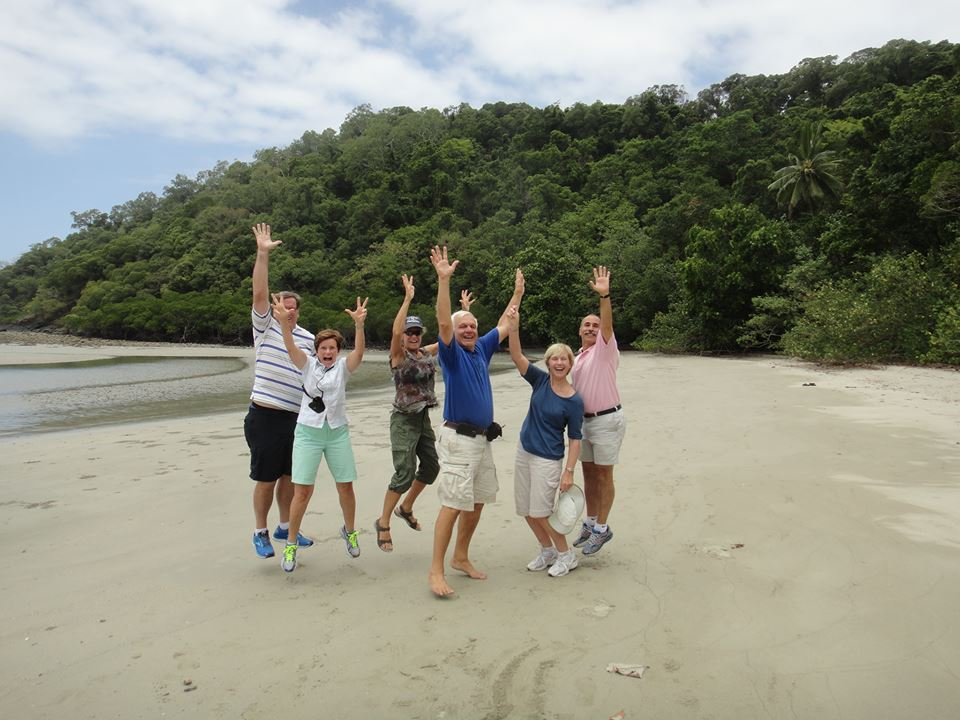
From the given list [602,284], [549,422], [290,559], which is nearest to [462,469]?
[549,422]

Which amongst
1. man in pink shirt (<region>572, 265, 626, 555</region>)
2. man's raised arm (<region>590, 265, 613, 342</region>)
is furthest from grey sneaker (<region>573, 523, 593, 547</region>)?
man's raised arm (<region>590, 265, 613, 342</region>)

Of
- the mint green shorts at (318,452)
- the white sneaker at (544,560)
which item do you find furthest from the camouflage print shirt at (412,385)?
the white sneaker at (544,560)

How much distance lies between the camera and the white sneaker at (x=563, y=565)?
4059 mm

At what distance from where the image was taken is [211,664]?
3064mm

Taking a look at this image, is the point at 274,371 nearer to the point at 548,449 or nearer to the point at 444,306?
the point at 444,306

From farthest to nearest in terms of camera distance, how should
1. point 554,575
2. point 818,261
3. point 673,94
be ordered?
point 673,94 < point 818,261 < point 554,575

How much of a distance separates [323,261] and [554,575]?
57.1 metres

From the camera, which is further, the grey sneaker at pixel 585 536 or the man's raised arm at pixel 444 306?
the grey sneaker at pixel 585 536

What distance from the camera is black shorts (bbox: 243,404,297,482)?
4.32m

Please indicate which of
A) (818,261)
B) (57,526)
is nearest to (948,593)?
(57,526)

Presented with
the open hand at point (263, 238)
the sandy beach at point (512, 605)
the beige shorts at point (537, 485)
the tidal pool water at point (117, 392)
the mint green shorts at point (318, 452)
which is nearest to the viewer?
the sandy beach at point (512, 605)

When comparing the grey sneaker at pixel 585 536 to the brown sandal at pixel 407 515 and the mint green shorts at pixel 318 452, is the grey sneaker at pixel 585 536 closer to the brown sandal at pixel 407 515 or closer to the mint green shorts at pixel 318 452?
the brown sandal at pixel 407 515

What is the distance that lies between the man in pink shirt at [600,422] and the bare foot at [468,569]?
77 centimetres

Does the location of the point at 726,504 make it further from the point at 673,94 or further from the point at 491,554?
the point at 673,94
